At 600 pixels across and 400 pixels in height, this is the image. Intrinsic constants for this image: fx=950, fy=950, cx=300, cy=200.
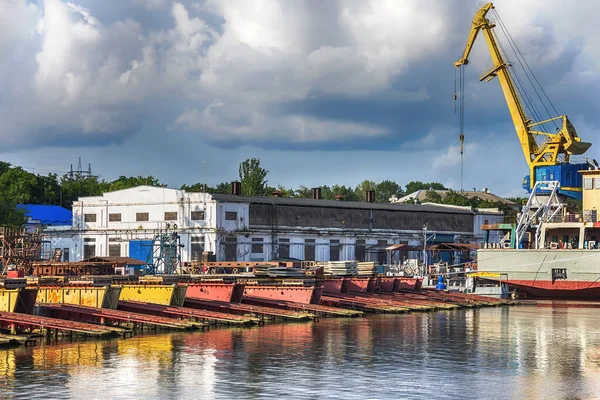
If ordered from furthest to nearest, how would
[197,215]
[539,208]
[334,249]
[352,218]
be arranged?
[352,218] → [334,249] → [197,215] → [539,208]

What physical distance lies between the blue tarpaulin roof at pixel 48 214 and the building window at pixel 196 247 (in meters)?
30.8

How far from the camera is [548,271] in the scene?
277ft

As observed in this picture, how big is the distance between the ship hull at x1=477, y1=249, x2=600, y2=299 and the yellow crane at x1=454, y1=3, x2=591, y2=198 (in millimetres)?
12141

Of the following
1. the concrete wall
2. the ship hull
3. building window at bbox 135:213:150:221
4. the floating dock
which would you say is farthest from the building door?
the ship hull

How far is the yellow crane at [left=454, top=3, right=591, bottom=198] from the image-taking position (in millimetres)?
95250

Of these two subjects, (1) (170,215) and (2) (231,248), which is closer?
(2) (231,248)

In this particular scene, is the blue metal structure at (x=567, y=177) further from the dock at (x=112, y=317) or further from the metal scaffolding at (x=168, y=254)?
the dock at (x=112, y=317)

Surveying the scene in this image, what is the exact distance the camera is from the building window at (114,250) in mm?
104812

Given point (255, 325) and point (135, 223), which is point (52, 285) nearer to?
point (255, 325)

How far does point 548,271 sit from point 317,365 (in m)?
52.7

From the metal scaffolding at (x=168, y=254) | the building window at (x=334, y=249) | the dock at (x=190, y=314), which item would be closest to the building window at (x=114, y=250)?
the metal scaffolding at (x=168, y=254)

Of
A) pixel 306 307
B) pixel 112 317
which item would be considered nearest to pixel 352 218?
pixel 306 307

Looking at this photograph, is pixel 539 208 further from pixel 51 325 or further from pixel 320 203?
pixel 51 325

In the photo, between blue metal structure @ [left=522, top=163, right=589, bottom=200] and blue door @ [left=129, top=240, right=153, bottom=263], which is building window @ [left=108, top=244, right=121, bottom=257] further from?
blue metal structure @ [left=522, top=163, right=589, bottom=200]
